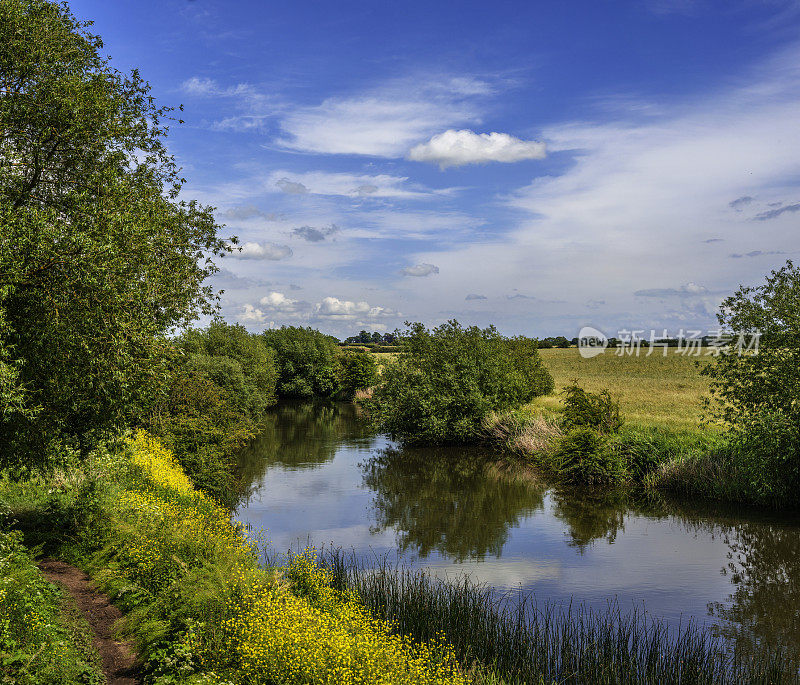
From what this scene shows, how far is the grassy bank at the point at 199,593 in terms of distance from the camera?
28.2ft

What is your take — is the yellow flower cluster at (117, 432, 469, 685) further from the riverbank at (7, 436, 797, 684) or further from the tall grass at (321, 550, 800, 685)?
the tall grass at (321, 550, 800, 685)

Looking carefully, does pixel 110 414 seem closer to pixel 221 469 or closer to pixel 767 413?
pixel 221 469

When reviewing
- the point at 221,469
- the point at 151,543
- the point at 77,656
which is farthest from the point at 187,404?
the point at 77,656

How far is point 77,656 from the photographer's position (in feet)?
30.0

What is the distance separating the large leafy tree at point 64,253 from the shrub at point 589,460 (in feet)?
70.2

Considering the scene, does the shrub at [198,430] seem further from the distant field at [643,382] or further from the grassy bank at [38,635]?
the distant field at [643,382]

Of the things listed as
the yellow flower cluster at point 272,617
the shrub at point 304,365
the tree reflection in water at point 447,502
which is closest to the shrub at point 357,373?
the shrub at point 304,365

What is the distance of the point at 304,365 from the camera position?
3100 inches

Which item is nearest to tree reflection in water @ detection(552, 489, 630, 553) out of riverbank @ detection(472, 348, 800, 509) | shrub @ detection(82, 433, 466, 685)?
riverbank @ detection(472, 348, 800, 509)

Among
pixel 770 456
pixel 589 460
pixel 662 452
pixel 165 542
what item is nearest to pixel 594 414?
pixel 589 460

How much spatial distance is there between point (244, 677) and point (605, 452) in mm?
22673

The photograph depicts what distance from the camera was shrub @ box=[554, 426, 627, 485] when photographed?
2820 cm

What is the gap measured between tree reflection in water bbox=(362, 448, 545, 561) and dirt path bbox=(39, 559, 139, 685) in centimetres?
975

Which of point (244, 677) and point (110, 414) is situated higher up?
point (110, 414)
